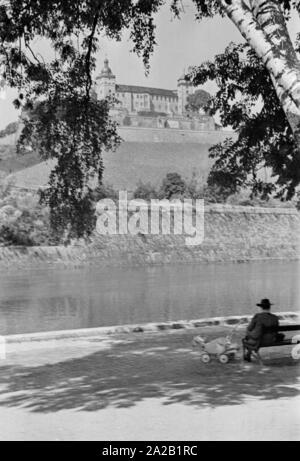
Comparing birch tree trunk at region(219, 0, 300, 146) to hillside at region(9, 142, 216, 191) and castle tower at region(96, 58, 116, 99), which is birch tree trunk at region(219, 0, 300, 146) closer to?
hillside at region(9, 142, 216, 191)

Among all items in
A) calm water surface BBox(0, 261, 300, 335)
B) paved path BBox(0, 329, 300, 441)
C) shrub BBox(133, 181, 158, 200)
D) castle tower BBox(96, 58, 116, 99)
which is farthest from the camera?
castle tower BBox(96, 58, 116, 99)

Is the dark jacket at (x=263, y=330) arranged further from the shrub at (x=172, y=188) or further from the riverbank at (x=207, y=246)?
the shrub at (x=172, y=188)

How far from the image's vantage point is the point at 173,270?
54.8m

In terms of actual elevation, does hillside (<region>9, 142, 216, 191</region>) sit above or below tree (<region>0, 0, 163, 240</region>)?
above

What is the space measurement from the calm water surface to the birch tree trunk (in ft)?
45.2

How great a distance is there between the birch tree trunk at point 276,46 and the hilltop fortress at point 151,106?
91.2 metres

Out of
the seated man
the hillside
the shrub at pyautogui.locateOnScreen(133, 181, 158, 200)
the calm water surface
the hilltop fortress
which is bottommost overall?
the calm water surface

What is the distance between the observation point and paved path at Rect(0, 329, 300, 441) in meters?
7.10

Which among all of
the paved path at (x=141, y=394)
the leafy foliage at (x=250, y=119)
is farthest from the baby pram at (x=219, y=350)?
the leafy foliage at (x=250, y=119)

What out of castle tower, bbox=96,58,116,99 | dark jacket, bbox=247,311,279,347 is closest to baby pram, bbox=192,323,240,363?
dark jacket, bbox=247,311,279,347

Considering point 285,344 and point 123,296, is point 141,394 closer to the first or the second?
point 285,344

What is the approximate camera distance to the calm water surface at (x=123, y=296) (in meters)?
23.7

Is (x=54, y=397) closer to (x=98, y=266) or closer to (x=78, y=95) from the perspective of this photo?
(x=78, y=95)

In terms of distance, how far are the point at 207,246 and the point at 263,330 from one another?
188 ft
